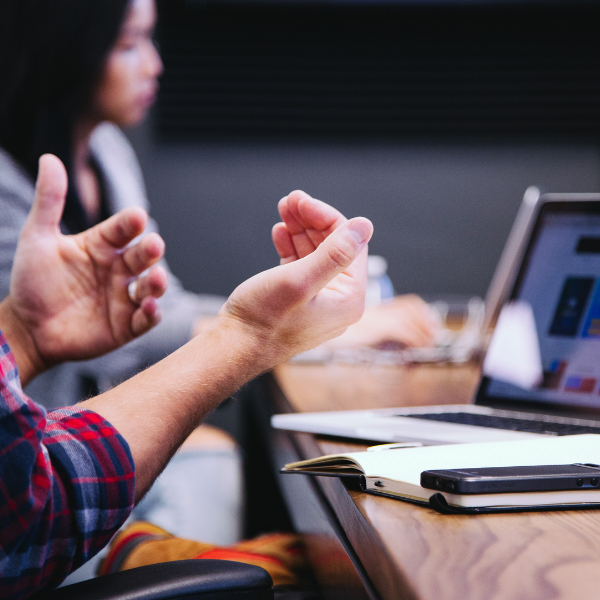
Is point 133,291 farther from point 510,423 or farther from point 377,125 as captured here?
point 377,125

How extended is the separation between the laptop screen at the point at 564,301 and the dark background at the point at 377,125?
1836 millimetres

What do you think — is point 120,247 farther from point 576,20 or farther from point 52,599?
point 576,20

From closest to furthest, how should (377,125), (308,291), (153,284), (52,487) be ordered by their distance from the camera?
(52,487), (308,291), (153,284), (377,125)

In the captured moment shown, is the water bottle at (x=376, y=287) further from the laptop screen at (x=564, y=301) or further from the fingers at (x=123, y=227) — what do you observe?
the fingers at (x=123, y=227)

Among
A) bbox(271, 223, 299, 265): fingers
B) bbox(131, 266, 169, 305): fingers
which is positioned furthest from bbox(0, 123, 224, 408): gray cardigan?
bbox(271, 223, 299, 265): fingers

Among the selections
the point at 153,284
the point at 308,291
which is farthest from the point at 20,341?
the point at 308,291

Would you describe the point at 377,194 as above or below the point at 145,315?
above

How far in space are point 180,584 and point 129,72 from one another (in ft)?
4.76

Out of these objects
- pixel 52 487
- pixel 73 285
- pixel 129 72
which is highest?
pixel 129 72

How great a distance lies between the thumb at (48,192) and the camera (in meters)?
0.97

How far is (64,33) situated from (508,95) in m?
1.94

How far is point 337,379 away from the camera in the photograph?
53.1 inches

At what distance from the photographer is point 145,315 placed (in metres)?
1.00

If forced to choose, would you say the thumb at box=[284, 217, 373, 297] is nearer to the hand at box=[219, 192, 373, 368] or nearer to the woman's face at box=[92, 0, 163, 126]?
the hand at box=[219, 192, 373, 368]
